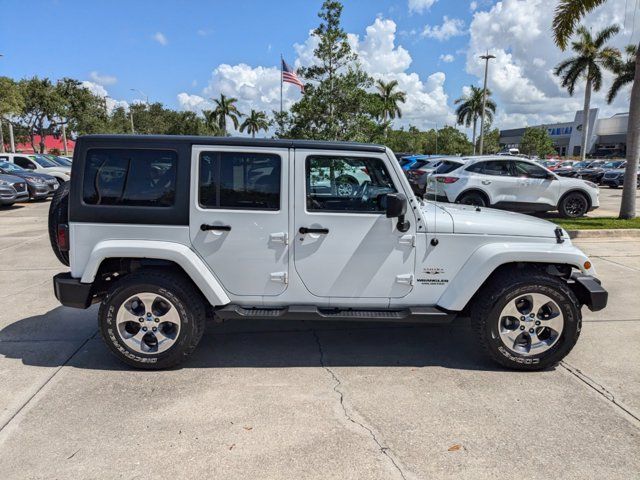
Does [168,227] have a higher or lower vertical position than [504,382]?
higher

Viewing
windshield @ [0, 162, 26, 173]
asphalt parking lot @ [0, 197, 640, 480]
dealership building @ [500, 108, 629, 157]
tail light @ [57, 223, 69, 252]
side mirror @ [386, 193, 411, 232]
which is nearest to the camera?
asphalt parking lot @ [0, 197, 640, 480]

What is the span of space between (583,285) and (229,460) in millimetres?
3024

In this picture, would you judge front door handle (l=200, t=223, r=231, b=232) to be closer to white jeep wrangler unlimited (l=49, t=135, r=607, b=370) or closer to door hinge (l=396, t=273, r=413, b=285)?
white jeep wrangler unlimited (l=49, t=135, r=607, b=370)

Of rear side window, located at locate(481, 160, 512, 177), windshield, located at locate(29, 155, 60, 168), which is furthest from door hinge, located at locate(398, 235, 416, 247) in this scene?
windshield, located at locate(29, 155, 60, 168)

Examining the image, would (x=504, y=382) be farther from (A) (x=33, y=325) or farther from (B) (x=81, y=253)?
(A) (x=33, y=325)

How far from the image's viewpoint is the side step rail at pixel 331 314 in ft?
12.3

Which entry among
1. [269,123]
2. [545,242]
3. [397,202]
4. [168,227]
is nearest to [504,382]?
[545,242]

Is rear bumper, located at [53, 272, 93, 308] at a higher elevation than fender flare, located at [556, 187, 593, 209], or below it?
below

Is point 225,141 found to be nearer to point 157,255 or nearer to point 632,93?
point 157,255

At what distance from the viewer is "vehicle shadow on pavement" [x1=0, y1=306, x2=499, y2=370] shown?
402cm

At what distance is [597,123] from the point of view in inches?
2694

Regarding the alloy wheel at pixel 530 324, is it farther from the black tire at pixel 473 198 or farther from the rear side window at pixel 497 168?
the rear side window at pixel 497 168

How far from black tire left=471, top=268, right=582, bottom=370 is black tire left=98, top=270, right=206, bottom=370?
→ 7.36 feet

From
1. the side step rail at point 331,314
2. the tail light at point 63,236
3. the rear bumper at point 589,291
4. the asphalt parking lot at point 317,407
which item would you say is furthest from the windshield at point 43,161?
the rear bumper at point 589,291
